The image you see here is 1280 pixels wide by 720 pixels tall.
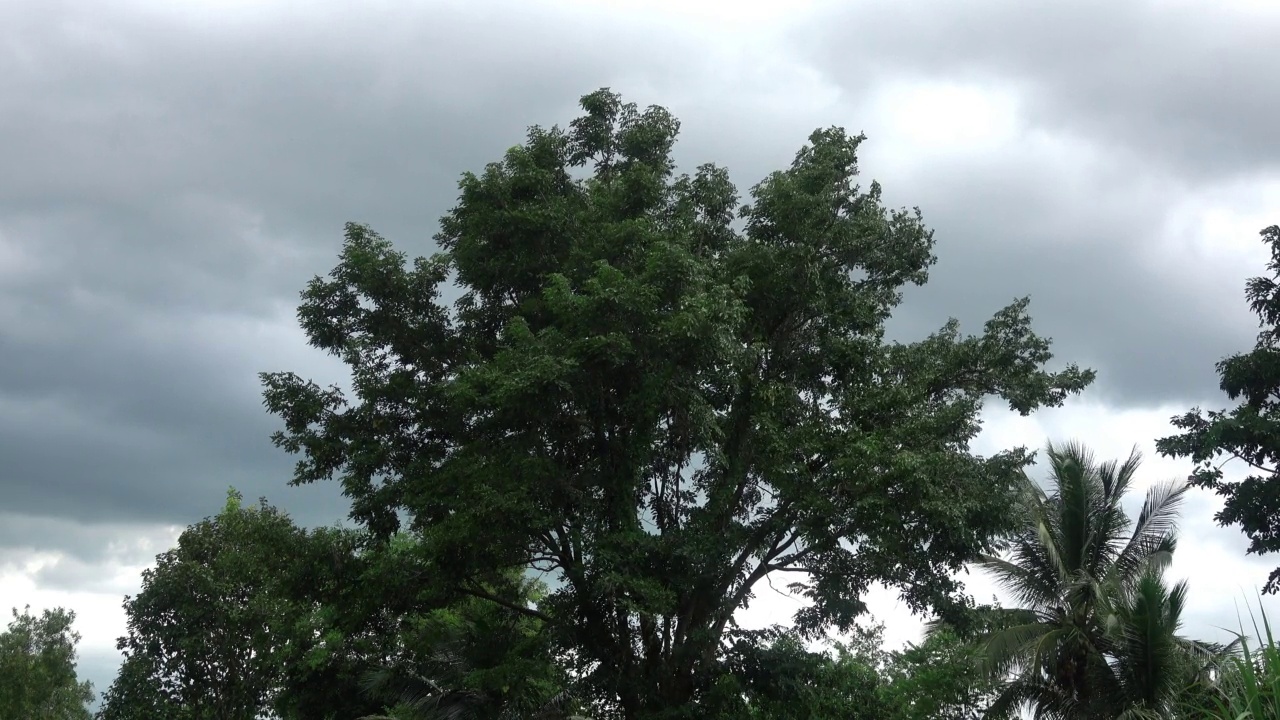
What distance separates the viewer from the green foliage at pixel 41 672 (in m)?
43.1

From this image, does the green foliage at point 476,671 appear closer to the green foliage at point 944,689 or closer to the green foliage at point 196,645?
the green foliage at point 944,689

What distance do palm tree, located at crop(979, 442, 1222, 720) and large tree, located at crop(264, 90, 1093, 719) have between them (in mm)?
2689

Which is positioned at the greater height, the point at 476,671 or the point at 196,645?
the point at 196,645

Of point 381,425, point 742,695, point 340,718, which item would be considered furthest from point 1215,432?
point 340,718

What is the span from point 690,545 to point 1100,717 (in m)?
9.58

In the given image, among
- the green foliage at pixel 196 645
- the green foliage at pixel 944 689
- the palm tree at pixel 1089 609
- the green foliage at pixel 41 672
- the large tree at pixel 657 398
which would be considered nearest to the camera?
the large tree at pixel 657 398

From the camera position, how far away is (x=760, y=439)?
16641mm

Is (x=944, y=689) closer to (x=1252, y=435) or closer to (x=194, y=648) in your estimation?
(x=1252, y=435)

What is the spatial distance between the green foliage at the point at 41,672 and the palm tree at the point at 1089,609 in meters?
38.2

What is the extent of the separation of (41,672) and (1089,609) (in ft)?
133

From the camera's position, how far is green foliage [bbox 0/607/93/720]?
141 feet

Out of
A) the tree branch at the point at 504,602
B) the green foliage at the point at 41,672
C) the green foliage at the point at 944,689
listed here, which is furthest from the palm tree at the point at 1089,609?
the green foliage at the point at 41,672

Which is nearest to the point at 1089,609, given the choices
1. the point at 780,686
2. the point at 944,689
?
the point at 944,689

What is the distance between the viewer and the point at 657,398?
1566cm
